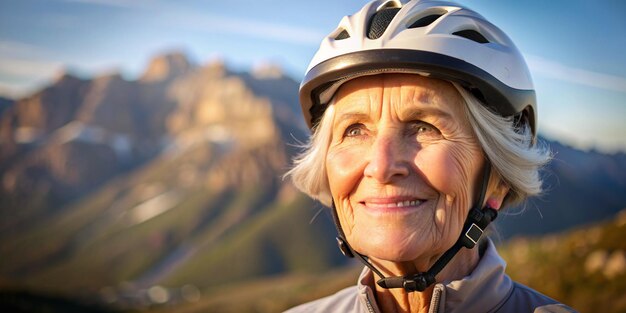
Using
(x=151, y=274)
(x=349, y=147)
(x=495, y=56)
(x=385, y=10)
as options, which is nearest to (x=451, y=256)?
(x=349, y=147)

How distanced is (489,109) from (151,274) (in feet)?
564

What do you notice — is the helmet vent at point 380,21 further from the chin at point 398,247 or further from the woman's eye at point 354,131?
the chin at point 398,247

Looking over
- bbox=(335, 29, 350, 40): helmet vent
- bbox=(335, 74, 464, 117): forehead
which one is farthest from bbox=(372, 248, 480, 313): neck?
bbox=(335, 29, 350, 40): helmet vent

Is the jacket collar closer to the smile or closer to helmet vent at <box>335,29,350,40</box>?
the smile

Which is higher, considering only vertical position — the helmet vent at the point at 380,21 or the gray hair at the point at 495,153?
the helmet vent at the point at 380,21

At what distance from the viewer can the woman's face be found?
3.19m

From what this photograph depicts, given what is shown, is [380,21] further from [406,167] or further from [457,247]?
[457,247]

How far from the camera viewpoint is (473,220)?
3430 millimetres

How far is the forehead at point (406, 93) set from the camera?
326 cm

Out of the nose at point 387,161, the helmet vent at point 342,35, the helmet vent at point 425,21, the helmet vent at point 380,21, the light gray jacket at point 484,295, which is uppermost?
the helmet vent at point 342,35

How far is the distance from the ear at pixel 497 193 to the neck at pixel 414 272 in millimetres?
340

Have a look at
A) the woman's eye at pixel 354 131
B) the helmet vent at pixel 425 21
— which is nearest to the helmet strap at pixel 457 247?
the woman's eye at pixel 354 131

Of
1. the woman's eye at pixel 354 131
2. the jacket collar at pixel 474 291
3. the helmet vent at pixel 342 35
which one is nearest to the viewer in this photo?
the jacket collar at pixel 474 291

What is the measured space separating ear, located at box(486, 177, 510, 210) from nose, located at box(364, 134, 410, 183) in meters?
0.80
